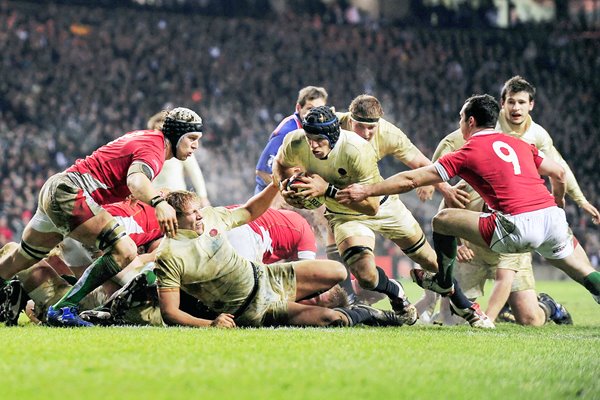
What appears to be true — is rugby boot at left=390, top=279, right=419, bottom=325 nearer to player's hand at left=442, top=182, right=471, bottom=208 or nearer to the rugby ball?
player's hand at left=442, top=182, right=471, bottom=208

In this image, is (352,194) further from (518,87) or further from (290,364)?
(518,87)

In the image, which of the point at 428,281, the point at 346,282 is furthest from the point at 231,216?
the point at 346,282

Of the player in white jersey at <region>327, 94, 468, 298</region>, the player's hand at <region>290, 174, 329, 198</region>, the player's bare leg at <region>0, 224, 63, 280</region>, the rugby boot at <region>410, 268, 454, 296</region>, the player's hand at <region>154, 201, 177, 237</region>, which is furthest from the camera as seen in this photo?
the player in white jersey at <region>327, 94, 468, 298</region>

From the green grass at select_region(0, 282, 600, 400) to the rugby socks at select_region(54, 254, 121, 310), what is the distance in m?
0.31

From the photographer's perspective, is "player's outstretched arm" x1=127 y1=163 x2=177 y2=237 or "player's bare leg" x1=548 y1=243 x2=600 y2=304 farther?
"player's bare leg" x1=548 y1=243 x2=600 y2=304

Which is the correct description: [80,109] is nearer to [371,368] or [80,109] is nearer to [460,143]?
[460,143]

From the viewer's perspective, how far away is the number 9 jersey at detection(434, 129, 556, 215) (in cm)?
707

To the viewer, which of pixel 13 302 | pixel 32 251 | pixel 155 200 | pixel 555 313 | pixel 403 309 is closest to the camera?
pixel 155 200

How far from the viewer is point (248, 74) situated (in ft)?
93.7

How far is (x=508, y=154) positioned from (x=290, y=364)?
9.71ft

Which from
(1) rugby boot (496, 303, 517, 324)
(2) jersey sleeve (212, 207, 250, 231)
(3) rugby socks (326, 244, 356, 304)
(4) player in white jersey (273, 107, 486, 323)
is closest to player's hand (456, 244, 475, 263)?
(4) player in white jersey (273, 107, 486, 323)

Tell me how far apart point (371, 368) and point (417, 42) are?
27.2 m

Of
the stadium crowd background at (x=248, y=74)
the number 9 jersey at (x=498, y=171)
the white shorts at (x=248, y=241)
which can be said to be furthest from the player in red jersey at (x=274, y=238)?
the stadium crowd background at (x=248, y=74)

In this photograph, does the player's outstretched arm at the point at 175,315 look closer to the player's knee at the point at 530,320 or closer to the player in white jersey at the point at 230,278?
the player in white jersey at the point at 230,278
